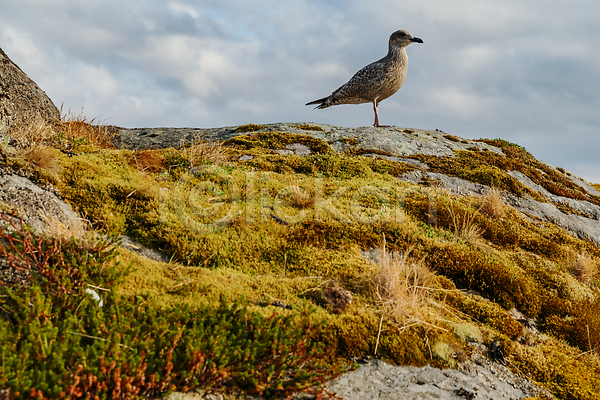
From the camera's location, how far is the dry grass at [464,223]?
7.76m

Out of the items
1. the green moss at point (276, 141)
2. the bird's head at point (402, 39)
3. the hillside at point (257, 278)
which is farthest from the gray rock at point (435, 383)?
the bird's head at point (402, 39)

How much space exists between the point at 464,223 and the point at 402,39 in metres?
11.9

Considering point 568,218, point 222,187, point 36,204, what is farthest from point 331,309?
point 568,218

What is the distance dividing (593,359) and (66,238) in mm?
7302

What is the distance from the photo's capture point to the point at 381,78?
53.8ft

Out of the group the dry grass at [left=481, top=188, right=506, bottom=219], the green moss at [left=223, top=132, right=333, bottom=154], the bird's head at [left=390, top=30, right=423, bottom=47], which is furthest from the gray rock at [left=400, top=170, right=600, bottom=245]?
the bird's head at [left=390, top=30, right=423, bottom=47]

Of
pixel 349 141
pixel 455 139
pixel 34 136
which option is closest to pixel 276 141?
pixel 349 141

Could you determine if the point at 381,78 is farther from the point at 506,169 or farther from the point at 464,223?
the point at 464,223

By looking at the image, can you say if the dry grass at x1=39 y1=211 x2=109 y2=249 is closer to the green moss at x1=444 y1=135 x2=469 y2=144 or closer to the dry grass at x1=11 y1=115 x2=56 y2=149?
the dry grass at x1=11 y1=115 x2=56 y2=149

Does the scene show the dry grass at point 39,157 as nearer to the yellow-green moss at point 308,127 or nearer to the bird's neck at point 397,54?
the yellow-green moss at point 308,127

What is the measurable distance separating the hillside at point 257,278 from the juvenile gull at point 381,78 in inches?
268

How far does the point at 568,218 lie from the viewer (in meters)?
12.0

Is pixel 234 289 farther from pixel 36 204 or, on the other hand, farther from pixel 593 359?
pixel 593 359

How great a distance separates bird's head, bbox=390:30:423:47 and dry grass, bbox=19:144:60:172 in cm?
1482
